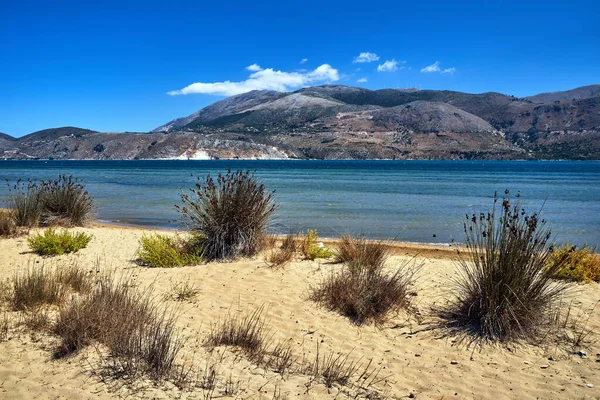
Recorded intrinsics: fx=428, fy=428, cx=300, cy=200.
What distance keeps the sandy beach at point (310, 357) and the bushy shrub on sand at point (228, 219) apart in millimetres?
1214

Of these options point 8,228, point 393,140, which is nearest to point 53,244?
point 8,228

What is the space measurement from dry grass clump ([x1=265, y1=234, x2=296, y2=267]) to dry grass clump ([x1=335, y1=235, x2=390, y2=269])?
3.20 ft

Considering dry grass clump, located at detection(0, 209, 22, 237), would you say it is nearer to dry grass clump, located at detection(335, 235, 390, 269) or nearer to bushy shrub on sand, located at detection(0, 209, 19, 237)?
bushy shrub on sand, located at detection(0, 209, 19, 237)

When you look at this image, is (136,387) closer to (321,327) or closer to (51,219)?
(321,327)

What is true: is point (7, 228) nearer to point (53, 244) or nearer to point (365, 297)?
point (53, 244)

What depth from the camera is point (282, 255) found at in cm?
835

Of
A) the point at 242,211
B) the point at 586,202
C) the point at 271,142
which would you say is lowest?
the point at 586,202

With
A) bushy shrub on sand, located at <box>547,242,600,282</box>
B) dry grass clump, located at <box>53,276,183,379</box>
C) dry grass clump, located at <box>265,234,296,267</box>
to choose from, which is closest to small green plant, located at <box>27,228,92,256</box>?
dry grass clump, located at <box>265,234,296,267</box>

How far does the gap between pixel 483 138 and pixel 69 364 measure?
178767mm

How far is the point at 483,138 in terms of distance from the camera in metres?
165

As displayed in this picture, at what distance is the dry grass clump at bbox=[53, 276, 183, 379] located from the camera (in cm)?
373

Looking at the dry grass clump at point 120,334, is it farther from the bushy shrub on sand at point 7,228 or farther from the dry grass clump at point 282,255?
the bushy shrub on sand at point 7,228

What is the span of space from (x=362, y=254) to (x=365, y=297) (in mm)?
1428

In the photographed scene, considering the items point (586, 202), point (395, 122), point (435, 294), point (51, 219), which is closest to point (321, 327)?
point (435, 294)
